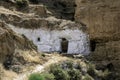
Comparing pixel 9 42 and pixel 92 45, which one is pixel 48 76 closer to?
pixel 9 42

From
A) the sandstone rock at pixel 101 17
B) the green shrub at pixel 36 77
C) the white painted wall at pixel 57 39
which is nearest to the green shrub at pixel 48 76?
the green shrub at pixel 36 77

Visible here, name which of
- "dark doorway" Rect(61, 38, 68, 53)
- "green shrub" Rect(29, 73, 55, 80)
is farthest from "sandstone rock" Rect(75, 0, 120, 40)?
"green shrub" Rect(29, 73, 55, 80)

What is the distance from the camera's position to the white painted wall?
120 ft

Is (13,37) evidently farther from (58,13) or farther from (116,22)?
(58,13)

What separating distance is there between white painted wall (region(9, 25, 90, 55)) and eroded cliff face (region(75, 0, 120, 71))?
0.96m

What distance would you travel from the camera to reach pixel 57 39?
122 ft

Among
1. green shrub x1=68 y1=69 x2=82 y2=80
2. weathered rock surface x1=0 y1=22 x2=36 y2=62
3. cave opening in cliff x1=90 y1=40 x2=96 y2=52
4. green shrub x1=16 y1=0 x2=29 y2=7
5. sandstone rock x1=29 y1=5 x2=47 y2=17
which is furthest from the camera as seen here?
green shrub x1=16 y1=0 x2=29 y2=7

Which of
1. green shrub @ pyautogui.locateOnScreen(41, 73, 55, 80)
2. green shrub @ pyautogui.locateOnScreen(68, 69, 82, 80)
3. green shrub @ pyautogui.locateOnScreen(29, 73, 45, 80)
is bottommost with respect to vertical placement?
green shrub @ pyautogui.locateOnScreen(68, 69, 82, 80)

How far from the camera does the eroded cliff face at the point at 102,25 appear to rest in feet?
109

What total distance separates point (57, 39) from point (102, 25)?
445cm

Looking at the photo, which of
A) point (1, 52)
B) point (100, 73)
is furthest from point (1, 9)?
point (1, 52)

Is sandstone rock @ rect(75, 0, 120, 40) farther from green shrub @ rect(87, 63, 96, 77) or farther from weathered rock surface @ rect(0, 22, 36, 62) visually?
weathered rock surface @ rect(0, 22, 36, 62)

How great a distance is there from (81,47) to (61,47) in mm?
1905

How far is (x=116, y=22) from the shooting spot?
34.1m
